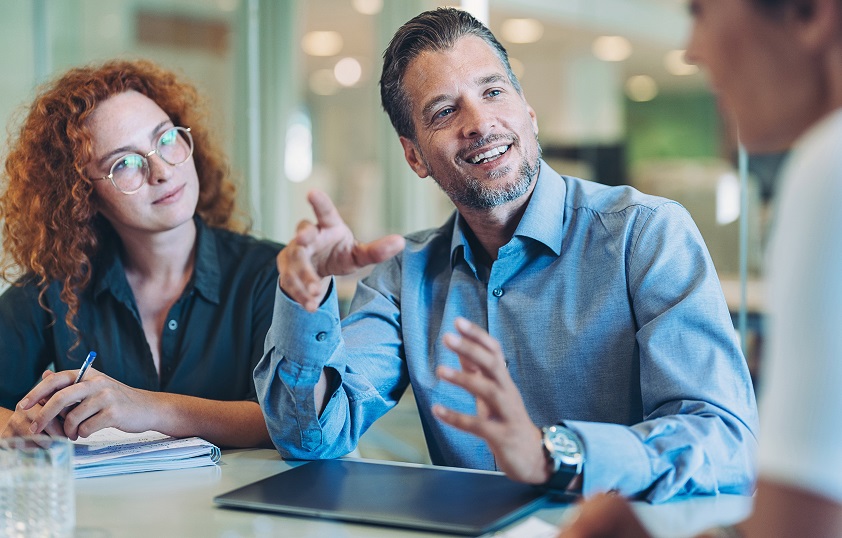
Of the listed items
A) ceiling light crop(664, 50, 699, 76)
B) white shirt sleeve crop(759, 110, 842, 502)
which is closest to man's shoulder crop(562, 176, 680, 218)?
white shirt sleeve crop(759, 110, 842, 502)

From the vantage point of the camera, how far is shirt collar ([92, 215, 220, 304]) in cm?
210

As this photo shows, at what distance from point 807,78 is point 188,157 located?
160cm

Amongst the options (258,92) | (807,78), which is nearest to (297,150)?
(258,92)

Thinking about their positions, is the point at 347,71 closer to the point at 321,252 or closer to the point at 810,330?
the point at 321,252

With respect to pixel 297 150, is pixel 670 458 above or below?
below

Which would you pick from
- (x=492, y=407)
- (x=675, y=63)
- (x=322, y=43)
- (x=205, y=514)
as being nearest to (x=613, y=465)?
(x=492, y=407)

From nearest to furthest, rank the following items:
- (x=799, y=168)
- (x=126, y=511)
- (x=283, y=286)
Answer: (x=799, y=168) → (x=126, y=511) → (x=283, y=286)

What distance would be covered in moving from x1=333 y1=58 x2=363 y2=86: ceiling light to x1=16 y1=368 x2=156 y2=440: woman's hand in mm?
3261

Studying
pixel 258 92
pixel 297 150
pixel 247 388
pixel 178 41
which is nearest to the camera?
pixel 247 388

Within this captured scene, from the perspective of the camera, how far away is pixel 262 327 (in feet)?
6.76

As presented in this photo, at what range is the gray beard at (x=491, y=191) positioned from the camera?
5.82 feet

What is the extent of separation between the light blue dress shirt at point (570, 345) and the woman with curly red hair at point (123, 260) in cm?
38

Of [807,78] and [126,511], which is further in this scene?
[126,511]

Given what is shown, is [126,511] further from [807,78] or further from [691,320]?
[807,78]
